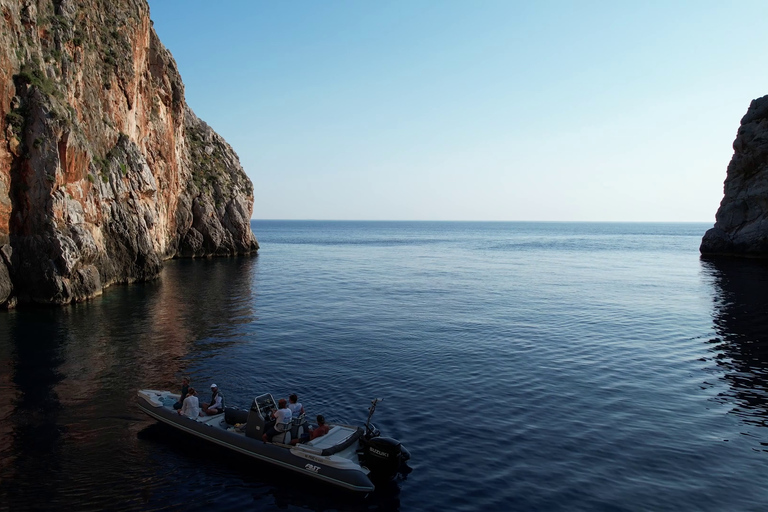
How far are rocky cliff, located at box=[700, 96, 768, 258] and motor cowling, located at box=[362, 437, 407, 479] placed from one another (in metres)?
83.6

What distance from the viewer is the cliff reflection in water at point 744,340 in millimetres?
23469

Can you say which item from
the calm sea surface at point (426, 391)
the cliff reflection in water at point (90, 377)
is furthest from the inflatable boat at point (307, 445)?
the cliff reflection in water at point (90, 377)

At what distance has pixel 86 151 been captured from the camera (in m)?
43.9

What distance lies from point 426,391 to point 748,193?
263ft

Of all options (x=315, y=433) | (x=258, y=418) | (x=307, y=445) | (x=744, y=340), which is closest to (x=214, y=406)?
(x=258, y=418)

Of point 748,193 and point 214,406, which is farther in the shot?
point 748,193

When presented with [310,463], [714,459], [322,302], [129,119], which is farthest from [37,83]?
[714,459]

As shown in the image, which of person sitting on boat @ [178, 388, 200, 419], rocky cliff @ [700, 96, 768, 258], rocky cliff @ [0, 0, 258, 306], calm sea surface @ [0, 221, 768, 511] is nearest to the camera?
calm sea surface @ [0, 221, 768, 511]

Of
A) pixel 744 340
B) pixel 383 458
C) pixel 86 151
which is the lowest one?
pixel 383 458

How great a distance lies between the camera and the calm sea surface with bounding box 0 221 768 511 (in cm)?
1596

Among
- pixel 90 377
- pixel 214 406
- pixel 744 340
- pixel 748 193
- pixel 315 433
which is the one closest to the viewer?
pixel 315 433

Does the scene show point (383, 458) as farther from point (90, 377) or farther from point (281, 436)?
point (90, 377)

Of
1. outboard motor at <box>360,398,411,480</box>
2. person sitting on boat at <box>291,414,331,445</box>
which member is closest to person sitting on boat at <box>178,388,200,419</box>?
person sitting on boat at <box>291,414,331,445</box>

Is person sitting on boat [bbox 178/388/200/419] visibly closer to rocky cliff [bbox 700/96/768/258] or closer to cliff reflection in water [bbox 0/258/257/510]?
cliff reflection in water [bbox 0/258/257/510]
